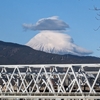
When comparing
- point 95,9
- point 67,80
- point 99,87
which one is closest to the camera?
point 95,9

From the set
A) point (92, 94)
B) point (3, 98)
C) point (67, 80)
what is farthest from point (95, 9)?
point (67, 80)

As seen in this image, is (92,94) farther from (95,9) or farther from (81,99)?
(95,9)

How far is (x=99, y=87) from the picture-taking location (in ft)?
466

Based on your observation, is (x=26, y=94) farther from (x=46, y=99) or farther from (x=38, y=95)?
(x=46, y=99)

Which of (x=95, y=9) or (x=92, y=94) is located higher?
(x=95, y=9)

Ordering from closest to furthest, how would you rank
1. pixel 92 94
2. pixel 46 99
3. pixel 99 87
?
1. pixel 92 94
2. pixel 46 99
3. pixel 99 87

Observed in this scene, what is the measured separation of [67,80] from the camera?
513 ft

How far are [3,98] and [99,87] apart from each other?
1204 inches

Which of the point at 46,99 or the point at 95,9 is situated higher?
the point at 95,9

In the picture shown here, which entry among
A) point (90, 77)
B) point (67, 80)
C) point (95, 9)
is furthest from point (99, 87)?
point (95, 9)

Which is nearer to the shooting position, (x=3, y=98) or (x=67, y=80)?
(x=3, y=98)

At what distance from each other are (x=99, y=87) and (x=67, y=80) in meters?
16.9

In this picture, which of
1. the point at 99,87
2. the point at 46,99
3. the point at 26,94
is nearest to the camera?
the point at 26,94

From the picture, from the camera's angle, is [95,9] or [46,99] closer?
[95,9]
